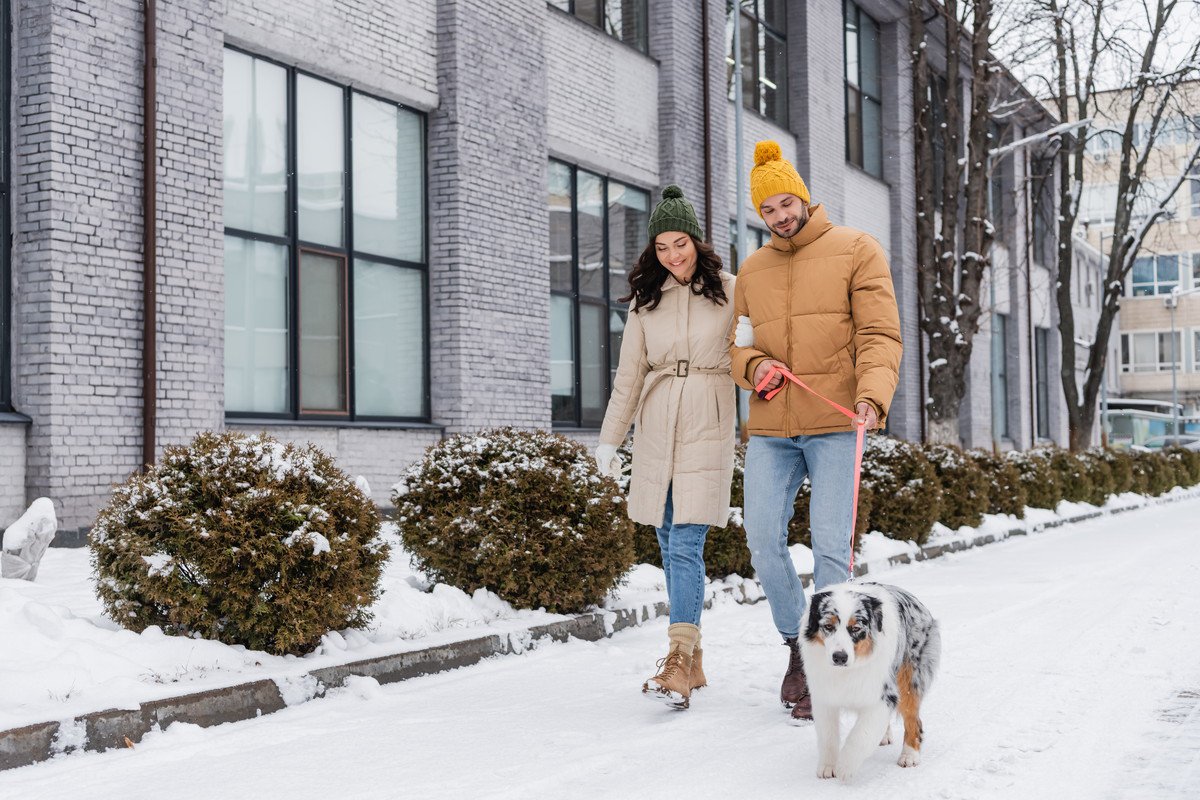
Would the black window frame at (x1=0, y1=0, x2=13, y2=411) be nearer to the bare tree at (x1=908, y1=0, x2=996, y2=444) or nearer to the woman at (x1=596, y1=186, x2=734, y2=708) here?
the woman at (x1=596, y1=186, x2=734, y2=708)

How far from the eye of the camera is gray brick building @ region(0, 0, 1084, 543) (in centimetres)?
988

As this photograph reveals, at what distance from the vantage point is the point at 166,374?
10.6m

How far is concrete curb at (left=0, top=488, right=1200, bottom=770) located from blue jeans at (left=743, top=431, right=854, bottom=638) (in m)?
1.96

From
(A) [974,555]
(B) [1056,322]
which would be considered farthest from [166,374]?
(B) [1056,322]

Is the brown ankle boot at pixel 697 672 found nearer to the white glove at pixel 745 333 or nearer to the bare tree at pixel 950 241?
the white glove at pixel 745 333

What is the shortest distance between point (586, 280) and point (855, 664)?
44.2 ft

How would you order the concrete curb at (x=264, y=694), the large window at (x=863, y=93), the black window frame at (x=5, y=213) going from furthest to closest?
1. the large window at (x=863, y=93)
2. the black window frame at (x=5, y=213)
3. the concrete curb at (x=264, y=694)

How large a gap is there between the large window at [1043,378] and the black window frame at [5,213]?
108 ft

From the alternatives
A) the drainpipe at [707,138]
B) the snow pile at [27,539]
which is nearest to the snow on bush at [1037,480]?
the drainpipe at [707,138]

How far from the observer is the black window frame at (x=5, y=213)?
987cm

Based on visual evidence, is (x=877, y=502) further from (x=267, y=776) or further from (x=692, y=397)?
(x=267, y=776)

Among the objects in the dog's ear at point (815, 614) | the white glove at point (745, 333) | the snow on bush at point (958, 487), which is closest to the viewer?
the dog's ear at point (815, 614)

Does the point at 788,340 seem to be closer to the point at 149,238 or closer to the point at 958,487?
the point at 149,238

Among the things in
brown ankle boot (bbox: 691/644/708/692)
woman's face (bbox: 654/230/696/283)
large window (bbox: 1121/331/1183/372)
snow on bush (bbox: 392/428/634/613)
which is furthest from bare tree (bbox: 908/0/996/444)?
large window (bbox: 1121/331/1183/372)
